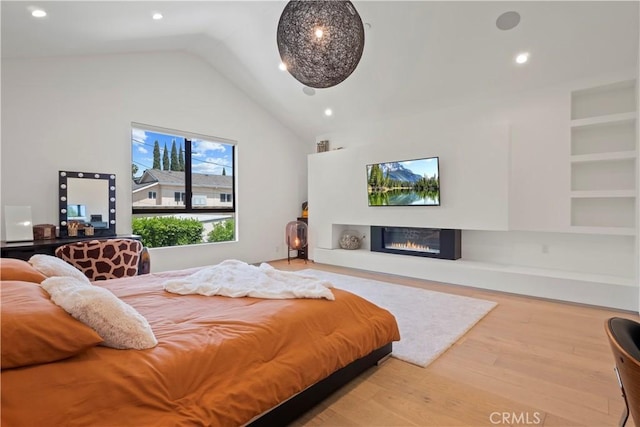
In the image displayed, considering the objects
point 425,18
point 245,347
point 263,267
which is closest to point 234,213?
point 263,267

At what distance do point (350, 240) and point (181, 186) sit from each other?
3.24 m

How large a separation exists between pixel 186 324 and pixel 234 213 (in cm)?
467

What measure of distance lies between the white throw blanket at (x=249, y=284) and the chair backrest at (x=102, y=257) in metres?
0.97

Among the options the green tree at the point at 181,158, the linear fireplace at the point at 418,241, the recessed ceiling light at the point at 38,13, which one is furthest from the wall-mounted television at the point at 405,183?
the recessed ceiling light at the point at 38,13

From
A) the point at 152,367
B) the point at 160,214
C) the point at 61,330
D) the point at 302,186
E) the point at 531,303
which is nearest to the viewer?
the point at 61,330

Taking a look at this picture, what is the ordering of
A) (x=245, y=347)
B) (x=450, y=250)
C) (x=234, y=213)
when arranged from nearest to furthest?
1. (x=245, y=347)
2. (x=450, y=250)
3. (x=234, y=213)

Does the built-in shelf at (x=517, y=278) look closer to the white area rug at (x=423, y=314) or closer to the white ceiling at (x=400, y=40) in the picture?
the white area rug at (x=423, y=314)

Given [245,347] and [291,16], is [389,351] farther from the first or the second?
[291,16]

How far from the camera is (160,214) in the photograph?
5305 millimetres

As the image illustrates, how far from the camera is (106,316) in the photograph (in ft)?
4.47

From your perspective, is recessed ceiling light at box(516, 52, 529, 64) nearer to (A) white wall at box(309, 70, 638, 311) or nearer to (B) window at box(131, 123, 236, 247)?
(A) white wall at box(309, 70, 638, 311)

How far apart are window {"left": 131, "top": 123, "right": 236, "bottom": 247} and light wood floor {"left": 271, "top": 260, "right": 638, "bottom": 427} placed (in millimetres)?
4358

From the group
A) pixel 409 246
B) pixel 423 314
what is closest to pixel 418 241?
pixel 409 246

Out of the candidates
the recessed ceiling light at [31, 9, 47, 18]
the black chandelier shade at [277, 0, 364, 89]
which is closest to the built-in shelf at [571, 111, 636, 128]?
the black chandelier shade at [277, 0, 364, 89]
